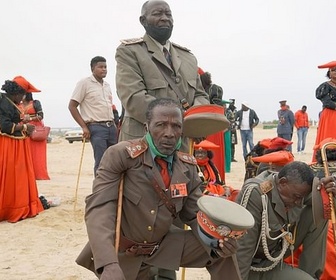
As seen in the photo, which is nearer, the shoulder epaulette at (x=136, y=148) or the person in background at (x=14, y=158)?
the shoulder epaulette at (x=136, y=148)

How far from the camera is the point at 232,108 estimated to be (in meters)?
12.3

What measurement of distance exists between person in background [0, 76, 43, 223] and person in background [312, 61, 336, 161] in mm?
3715

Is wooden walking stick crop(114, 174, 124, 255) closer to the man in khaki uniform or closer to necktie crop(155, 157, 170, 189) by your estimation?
necktie crop(155, 157, 170, 189)

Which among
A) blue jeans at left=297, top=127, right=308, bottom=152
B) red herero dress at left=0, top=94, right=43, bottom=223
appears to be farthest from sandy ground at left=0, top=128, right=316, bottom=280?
blue jeans at left=297, top=127, right=308, bottom=152

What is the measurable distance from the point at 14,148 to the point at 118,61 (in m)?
3.17

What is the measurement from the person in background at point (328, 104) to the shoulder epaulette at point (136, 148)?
384 centimetres

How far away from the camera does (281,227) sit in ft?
10.2

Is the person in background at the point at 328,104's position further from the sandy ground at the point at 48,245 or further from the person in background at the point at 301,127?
the person in background at the point at 301,127

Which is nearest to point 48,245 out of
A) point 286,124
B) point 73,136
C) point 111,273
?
point 111,273

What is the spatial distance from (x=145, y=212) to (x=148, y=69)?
3.68 ft

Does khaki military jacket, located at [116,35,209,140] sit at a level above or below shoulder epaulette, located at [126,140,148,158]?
above

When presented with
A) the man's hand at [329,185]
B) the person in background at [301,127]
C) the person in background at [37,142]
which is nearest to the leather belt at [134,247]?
the man's hand at [329,185]

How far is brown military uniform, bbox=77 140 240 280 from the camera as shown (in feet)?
8.06

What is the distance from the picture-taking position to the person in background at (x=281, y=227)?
295 cm
